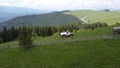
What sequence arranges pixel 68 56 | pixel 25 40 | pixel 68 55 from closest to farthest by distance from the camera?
pixel 68 56 < pixel 68 55 < pixel 25 40

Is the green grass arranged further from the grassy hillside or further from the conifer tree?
the conifer tree

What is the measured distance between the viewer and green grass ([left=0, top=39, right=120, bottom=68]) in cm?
5078

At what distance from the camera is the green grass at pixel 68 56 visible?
167 feet

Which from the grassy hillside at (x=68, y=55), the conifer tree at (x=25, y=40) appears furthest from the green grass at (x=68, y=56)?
the conifer tree at (x=25, y=40)

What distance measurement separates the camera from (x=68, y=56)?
184 ft

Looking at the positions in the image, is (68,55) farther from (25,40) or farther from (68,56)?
(25,40)

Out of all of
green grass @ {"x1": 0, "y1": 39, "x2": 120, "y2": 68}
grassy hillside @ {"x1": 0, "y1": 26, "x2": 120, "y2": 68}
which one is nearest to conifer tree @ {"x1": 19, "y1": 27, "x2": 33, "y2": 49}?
grassy hillside @ {"x1": 0, "y1": 26, "x2": 120, "y2": 68}

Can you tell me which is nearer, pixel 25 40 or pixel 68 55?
pixel 68 55

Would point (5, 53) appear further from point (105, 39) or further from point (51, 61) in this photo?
point (105, 39)

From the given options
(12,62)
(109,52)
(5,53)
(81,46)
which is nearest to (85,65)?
(109,52)

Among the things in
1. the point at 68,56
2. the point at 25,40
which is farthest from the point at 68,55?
the point at 25,40

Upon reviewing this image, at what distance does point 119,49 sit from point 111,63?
33.3 ft

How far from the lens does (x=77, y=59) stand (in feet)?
Answer: 175

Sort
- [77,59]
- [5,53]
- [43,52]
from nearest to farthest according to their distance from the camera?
[77,59], [43,52], [5,53]
